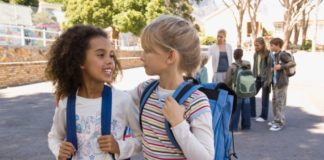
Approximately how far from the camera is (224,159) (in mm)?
1583

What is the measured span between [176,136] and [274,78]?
509 centimetres

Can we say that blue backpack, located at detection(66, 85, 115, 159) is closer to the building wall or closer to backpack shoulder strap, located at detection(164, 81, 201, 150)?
backpack shoulder strap, located at detection(164, 81, 201, 150)

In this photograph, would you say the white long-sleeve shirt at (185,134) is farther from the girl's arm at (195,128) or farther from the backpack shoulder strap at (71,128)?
the backpack shoulder strap at (71,128)

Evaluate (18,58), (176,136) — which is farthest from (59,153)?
(18,58)

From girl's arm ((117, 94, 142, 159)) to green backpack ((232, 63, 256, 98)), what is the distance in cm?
425

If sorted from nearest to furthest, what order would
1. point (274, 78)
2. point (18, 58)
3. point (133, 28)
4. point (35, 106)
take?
point (274, 78)
point (35, 106)
point (18, 58)
point (133, 28)

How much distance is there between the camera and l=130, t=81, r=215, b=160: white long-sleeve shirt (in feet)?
4.50

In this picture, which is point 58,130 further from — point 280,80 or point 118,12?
point 118,12

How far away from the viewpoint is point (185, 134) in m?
1.36

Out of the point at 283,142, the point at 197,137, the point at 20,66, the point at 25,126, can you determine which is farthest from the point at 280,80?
the point at 20,66

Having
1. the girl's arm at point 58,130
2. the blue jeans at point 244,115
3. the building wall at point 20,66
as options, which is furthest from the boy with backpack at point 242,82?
the building wall at point 20,66

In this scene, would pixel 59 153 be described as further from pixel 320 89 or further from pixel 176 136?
pixel 320 89

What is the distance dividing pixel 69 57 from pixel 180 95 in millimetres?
663

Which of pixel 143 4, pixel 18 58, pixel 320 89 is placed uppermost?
pixel 143 4
